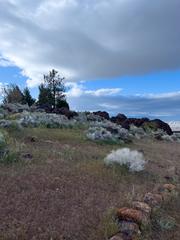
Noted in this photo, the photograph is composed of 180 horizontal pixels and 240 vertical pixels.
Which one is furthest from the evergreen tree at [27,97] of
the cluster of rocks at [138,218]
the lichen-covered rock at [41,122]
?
the cluster of rocks at [138,218]

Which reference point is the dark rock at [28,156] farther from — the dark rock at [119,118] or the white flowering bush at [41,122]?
the dark rock at [119,118]

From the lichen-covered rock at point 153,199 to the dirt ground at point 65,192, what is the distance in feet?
0.38

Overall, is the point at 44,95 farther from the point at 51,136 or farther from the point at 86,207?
the point at 86,207

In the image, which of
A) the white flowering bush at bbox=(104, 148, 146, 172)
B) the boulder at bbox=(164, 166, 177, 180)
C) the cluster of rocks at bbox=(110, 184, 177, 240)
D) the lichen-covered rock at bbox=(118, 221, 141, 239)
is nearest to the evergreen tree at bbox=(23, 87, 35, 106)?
the boulder at bbox=(164, 166, 177, 180)

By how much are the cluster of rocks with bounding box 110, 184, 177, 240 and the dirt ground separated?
0.12 meters

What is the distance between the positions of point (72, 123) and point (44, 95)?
1375 cm

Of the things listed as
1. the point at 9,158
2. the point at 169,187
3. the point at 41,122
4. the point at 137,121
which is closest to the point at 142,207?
the point at 169,187

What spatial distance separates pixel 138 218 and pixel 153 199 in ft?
3.44

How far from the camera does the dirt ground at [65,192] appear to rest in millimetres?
5109

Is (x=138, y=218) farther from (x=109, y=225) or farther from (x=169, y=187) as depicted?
(x=169, y=187)

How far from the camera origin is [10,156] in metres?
7.56

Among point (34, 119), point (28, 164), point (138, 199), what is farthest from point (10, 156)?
point (34, 119)

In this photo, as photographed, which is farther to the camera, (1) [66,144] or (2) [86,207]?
(1) [66,144]

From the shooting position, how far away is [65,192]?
6281 mm
